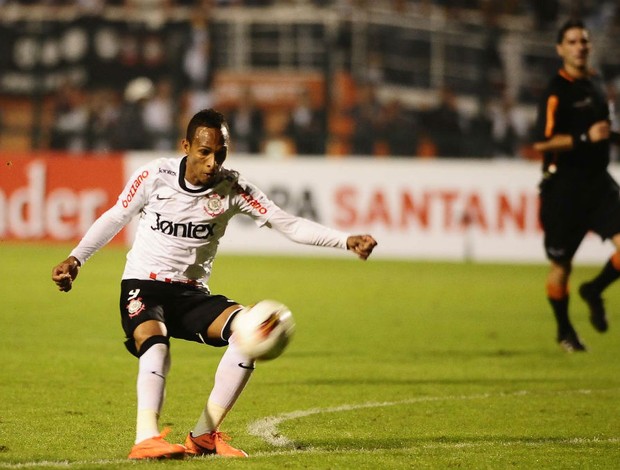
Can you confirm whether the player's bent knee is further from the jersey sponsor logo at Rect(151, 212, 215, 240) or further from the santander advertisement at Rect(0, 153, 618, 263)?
the santander advertisement at Rect(0, 153, 618, 263)

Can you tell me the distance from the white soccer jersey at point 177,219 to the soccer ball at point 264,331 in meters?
0.50

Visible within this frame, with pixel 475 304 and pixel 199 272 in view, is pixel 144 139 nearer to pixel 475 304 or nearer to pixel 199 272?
pixel 475 304

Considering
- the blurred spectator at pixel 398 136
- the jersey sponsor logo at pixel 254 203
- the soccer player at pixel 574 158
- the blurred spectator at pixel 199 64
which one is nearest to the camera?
the jersey sponsor logo at pixel 254 203

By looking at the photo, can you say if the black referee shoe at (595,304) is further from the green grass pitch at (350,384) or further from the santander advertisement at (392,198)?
the santander advertisement at (392,198)

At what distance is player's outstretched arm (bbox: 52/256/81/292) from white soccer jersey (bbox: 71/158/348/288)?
8.3 inches

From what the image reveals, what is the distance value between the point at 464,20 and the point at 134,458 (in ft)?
65.6

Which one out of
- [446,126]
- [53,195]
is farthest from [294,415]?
[446,126]

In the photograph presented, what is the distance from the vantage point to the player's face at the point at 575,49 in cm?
980

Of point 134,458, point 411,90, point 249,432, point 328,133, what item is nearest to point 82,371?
point 249,432

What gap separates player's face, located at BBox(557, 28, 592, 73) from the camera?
980cm

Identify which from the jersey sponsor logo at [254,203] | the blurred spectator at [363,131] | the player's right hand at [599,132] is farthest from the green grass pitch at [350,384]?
the blurred spectator at [363,131]

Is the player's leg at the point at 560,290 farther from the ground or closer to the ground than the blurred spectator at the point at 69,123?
closer to the ground

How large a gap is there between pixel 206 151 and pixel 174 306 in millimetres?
786

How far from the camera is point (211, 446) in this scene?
5.66m
